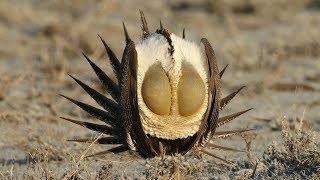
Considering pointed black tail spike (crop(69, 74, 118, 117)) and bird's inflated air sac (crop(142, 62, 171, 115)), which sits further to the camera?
pointed black tail spike (crop(69, 74, 118, 117))

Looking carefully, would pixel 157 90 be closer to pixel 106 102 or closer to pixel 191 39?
pixel 106 102

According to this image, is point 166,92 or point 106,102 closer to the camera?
point 166,92

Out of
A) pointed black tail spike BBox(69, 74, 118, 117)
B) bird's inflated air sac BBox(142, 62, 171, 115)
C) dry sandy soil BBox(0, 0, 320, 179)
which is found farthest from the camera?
dry sandy soil BBox(0, 0, 320, 179)

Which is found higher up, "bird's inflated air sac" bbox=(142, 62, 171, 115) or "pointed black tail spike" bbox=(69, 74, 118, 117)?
"bird's inflated air sac" bbox=(142, 62, 171, 115)

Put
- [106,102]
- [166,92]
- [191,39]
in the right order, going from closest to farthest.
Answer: [166,92]
[106,102]
[191,39]

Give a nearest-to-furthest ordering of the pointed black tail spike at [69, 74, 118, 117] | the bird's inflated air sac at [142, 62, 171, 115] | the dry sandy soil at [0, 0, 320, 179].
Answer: the bird's inflated air sac at [142, 62, 171, 115] < the pointed black tail spike at [69, 74, 118, 117] < the dry sandy soil at [0, 0, 320, 179]

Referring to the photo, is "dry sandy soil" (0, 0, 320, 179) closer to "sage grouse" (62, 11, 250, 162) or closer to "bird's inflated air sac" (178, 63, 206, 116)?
"sage grouse" (62, 11, 250, 162)

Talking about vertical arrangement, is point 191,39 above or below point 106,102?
above

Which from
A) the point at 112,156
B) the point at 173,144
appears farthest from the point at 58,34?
the point at 173,144

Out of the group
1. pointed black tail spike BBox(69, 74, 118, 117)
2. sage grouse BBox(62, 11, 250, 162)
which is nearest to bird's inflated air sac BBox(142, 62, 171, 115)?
sage grouse BBox(62, 11, 250, 162)

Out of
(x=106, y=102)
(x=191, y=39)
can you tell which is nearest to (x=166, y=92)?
(x=106, y=102)
